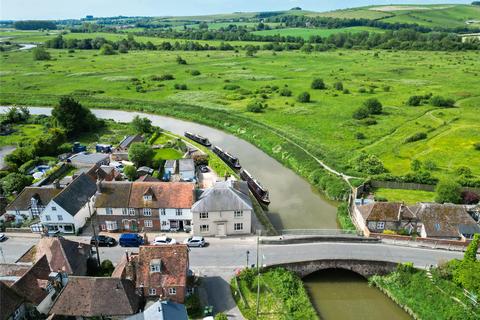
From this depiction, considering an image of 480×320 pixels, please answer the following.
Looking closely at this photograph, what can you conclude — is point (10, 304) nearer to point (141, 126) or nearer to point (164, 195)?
point (164, 195)

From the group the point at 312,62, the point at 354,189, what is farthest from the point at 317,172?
the point at 312,62

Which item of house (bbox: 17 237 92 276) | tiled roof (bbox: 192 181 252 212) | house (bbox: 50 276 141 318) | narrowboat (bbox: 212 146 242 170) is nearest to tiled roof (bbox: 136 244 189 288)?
house (bbox: 50 276 141 318)

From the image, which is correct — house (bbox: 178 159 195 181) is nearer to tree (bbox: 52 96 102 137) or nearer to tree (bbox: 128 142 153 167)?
tree (bbox: 128 142 153 167)

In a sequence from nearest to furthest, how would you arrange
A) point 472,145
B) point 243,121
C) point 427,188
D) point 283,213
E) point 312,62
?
point 283,213
point 427,188
point 472,145
point 243,121
point 312,62

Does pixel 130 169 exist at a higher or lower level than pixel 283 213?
higher

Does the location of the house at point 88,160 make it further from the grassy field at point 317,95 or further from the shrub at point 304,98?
the shrub at point 304,98

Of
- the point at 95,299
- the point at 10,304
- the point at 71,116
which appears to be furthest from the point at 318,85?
A: the point at 10,304

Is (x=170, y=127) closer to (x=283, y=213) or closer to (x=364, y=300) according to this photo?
(x=283, y=213)
